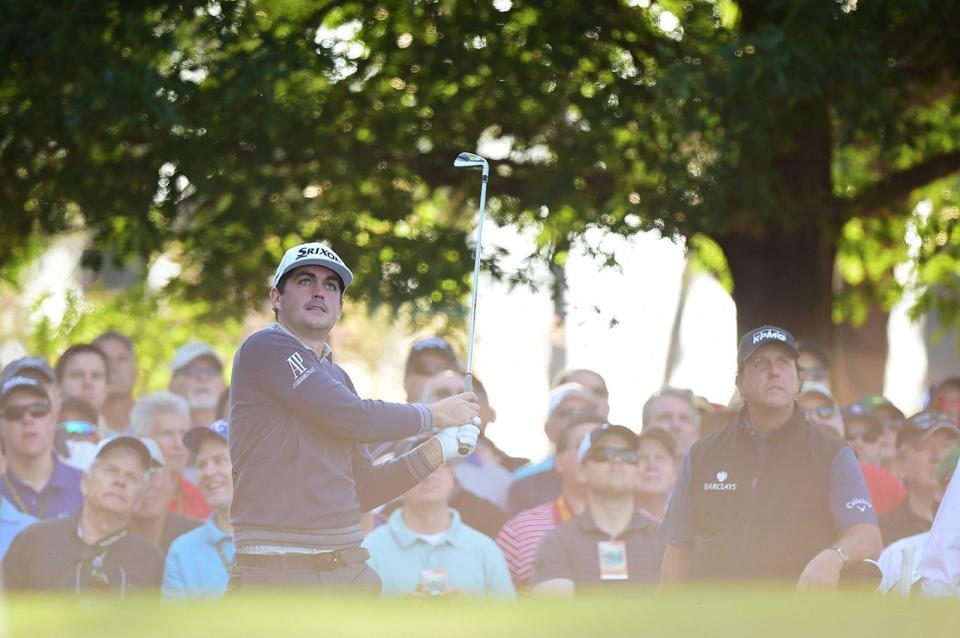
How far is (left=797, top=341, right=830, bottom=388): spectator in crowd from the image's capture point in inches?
388

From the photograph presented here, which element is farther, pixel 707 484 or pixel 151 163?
pixel 151 163

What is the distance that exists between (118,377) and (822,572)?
202 inches

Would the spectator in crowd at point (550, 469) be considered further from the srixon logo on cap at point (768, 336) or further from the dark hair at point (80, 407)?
the dark hair at point (80, 407)

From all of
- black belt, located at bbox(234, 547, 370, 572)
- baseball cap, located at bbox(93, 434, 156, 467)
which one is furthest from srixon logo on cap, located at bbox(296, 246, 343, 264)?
baseball cap, located at bbox(93, 434, 156, 467)

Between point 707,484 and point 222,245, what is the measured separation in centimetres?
587

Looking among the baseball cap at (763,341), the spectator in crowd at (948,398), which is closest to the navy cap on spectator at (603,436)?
A: the baseball cap at (763,341)

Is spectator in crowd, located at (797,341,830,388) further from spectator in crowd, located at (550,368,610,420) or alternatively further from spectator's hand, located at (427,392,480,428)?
spectator's hand, located at (427,392,480,428)

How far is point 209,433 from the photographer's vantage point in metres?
8.50

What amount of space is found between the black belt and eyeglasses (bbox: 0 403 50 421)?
10.8ft

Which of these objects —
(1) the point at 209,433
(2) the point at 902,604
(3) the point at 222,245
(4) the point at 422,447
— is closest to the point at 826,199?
(3) the point at 222,245

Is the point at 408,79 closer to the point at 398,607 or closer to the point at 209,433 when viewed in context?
the point at 209,433

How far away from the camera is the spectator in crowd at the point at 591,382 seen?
32.0 feet

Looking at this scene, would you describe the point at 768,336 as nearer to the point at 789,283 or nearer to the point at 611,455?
the point at 611,455

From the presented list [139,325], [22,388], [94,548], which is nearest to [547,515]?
[94,548]
